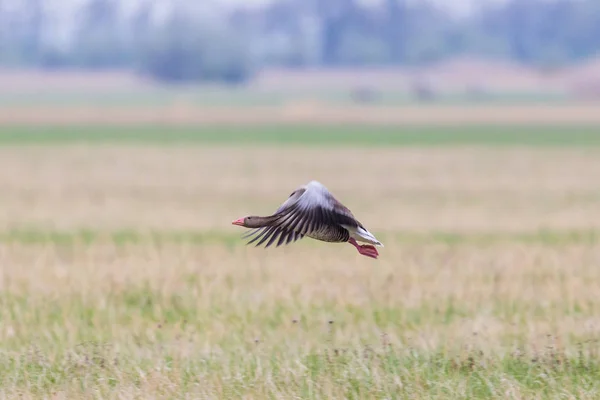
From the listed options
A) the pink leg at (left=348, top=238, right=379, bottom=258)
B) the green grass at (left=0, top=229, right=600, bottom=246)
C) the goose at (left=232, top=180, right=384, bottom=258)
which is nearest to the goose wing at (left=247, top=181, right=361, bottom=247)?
the goose at (left=232, top=180, right=384, bottom=258)

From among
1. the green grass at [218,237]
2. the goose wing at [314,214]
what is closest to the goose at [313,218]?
the goose wing at [314,214]

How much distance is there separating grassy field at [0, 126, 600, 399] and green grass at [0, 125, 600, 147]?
87.9ft

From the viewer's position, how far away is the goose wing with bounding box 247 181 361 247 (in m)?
6.43

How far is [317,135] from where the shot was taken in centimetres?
6438

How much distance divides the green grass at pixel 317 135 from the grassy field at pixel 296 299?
26797 mm

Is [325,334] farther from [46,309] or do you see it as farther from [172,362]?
[46,309]

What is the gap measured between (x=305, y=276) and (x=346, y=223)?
6282 mm

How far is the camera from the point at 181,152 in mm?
48438

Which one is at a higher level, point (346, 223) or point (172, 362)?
point (346, 223)

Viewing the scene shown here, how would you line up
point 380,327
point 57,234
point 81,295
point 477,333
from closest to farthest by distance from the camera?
point 477,333, point 380,327, point 81,295, point 57,234

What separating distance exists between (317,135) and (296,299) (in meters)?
53.7

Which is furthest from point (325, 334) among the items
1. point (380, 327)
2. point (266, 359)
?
point (266, 359)

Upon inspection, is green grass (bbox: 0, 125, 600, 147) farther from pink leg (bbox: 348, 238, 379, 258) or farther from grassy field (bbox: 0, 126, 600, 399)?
pink leg (bbox: 348, 238, 379, 258)

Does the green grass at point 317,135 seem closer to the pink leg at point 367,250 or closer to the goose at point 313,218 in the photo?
the pink leg at point 367,250
